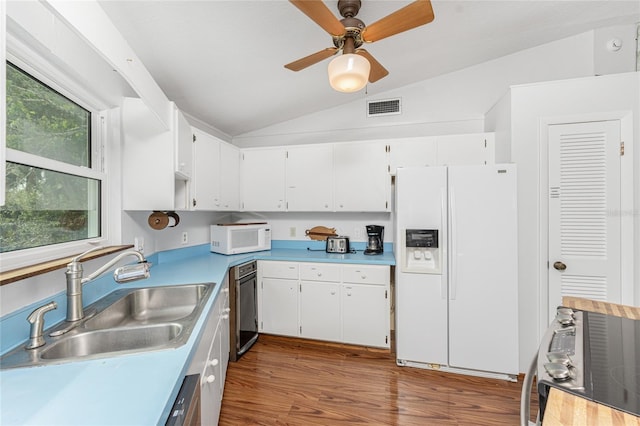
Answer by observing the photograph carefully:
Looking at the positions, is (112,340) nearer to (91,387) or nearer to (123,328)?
(123,328)

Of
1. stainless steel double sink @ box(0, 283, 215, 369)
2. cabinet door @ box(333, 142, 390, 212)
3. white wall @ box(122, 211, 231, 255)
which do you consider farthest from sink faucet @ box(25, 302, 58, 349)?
cabinet door @ box(333, 142, 390, 212)

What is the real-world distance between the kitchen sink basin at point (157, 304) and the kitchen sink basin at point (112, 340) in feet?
1.05

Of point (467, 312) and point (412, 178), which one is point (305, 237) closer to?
point (412, 178)

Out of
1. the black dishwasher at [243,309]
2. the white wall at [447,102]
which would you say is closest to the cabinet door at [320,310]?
the black dishwasher at [243,309]

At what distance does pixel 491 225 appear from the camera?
2186 mm

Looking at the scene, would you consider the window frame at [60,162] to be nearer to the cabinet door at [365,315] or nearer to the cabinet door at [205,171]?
the cabinet door at [205,171]

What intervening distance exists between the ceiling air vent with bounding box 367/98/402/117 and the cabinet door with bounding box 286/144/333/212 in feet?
2.25

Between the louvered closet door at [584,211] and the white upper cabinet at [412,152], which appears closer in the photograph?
the louvered closet door at [584,211]

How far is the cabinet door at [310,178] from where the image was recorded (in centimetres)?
300

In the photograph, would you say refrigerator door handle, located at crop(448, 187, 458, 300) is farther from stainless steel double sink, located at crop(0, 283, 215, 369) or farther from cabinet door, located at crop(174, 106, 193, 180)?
cabinet door, located at crop(174, 106, 193, 180)

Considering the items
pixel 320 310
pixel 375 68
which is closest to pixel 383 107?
pixel 375 68

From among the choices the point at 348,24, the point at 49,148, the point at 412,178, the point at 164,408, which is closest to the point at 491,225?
the point at 412,178

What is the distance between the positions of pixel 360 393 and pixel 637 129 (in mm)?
2897

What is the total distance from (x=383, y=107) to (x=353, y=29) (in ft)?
5.73
